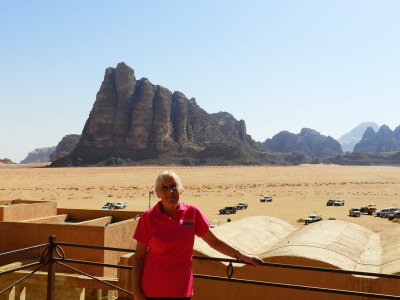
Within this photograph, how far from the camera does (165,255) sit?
154 inches

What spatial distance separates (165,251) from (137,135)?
573ft

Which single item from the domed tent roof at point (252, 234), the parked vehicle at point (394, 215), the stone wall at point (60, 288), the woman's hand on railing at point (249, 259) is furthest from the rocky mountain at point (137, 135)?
the woman's hand on railing at point (249, 259)

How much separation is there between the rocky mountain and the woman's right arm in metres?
162

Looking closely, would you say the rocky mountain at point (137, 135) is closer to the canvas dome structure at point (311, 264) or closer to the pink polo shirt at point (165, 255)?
the canvas dome structure at point (311, 264)

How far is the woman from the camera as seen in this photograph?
3895 millimetres

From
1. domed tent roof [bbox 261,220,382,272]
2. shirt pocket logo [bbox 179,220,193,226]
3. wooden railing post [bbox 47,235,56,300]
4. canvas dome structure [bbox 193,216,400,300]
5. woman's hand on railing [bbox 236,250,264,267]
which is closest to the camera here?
shirt pocket logo [bbox 179,220,193,226]

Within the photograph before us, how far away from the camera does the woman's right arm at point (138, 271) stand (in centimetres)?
390

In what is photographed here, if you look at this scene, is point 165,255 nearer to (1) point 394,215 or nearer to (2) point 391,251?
(2) point 391,251

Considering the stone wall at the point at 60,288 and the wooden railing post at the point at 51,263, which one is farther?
the stone wall at the point at 60,288

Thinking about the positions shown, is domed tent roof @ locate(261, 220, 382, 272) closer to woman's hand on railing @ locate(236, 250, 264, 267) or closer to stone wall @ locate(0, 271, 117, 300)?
stone wall @ locate(0, 271, 117, 300)

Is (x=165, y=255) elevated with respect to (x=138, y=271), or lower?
elevated

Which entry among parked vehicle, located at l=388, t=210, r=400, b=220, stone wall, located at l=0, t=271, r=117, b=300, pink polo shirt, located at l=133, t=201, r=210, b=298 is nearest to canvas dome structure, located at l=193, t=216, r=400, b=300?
stone wall, located at l=0, t=271, r=117, b=300

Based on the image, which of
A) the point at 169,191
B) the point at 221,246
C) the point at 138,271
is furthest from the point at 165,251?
the point at 221,246

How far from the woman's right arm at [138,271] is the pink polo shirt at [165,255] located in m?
0.04
